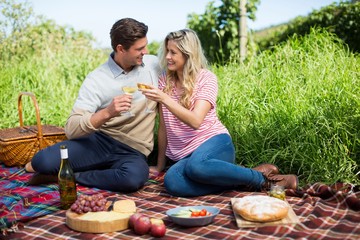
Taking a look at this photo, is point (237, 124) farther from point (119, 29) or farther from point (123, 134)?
point (119, 29)

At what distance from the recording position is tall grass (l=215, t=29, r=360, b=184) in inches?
175

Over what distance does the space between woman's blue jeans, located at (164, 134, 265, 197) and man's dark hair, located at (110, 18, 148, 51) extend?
1.06 meters

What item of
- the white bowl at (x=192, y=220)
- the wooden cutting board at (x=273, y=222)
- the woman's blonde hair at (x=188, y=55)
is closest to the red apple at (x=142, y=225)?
the white bowl at (x=192, y=220)

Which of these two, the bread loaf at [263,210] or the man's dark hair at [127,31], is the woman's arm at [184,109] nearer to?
the man's dark hair at [127,31]

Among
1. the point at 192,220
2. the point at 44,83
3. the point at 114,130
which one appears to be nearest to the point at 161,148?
the point at 114,130

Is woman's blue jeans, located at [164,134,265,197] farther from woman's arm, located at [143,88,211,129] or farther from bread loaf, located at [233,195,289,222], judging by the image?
bread loaf, located at [233,195,289,222]

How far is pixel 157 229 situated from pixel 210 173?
2.90 ft

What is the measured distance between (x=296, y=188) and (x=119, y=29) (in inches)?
77.8

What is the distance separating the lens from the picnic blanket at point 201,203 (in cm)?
336

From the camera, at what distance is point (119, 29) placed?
4438mm

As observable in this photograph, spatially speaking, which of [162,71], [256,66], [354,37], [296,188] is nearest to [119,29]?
[162,71]

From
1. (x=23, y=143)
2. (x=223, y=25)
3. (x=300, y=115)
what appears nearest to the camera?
(x=300, y=115)

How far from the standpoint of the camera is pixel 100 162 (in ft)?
15.3

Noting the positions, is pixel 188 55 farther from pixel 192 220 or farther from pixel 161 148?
pixel 192 220
